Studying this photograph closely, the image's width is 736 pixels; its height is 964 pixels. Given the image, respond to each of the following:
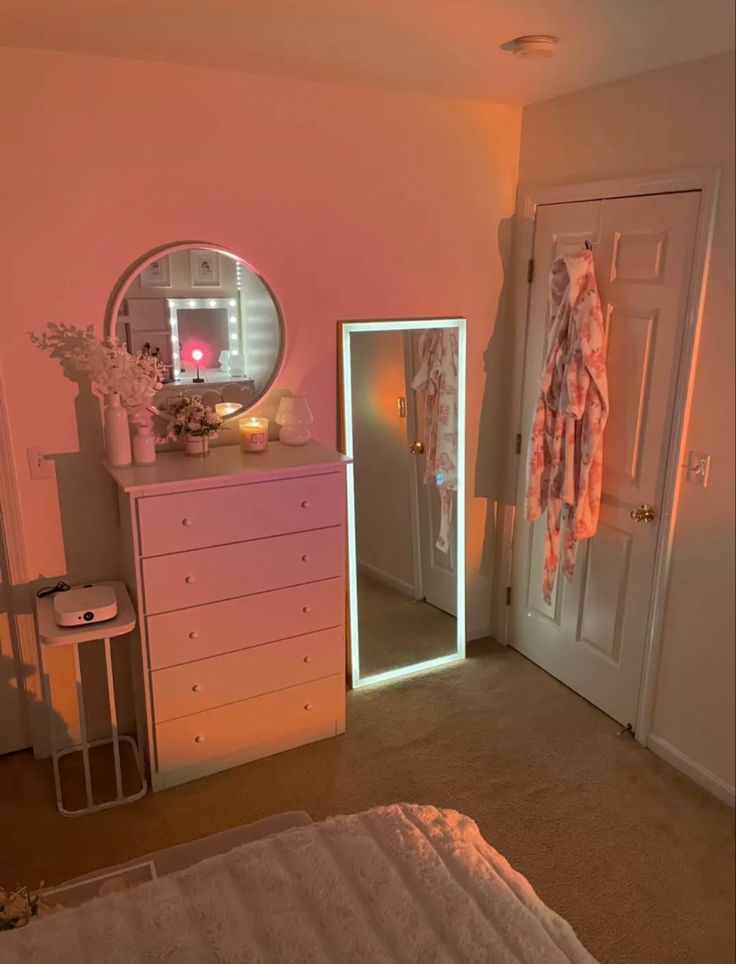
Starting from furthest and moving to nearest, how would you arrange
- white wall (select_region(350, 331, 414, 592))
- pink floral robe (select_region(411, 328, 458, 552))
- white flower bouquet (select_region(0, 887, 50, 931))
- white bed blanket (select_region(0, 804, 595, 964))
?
pink floral robe (select_region(411, 328, 458, 552))
white wall (select_region(350, 331, 414, 592))
white flower bouquet (select_region(0, 887, 50, 931))
white bed blanket (select_region(0, 804, 595, 964))

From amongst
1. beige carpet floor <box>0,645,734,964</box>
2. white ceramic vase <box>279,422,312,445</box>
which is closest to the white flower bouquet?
beige carpet floor <box>0,645,734,964</box>

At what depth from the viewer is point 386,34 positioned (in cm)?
226

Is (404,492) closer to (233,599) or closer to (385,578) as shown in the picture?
(385,578)

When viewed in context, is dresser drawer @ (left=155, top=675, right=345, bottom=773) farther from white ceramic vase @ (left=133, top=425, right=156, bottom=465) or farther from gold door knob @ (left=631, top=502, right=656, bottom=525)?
gold door knob @ (left=631, top=502, right=656, bottom=525)

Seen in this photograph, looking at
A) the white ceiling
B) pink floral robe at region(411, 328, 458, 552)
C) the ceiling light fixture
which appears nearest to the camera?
the white ceiling

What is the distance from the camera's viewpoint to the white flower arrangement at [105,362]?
8.66 feet

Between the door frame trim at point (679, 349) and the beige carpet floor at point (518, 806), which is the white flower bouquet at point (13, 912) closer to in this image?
the beige carpet floor at point (518, 806)

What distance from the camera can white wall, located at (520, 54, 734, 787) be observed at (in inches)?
97.2

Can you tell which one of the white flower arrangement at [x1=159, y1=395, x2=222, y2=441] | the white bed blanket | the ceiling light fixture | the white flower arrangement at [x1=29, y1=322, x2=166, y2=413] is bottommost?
the white bed blanket

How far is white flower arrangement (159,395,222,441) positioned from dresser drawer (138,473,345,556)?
0.32 m

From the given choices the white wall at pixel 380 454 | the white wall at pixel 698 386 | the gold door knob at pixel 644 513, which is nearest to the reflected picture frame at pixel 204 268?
the white wall at pixel 380 454

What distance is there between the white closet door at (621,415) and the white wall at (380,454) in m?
0.61

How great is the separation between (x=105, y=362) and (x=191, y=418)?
36cm

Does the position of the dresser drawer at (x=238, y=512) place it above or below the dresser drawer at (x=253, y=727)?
above
